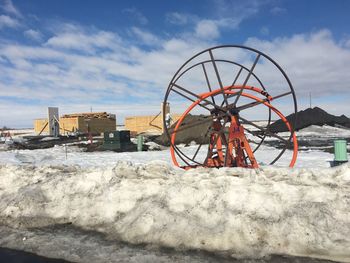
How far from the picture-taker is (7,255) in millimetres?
5309

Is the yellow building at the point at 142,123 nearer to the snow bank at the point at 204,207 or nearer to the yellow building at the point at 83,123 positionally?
the yellow building at the point at 83,123

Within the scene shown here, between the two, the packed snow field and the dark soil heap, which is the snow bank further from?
the dark soil heap

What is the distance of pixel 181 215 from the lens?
5879 mm

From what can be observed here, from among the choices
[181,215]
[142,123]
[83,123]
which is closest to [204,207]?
[181,215]

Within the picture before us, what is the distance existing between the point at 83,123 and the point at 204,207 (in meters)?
34.8

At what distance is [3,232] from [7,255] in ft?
3.68

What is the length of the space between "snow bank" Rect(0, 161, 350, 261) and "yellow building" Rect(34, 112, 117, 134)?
31180 millimetres

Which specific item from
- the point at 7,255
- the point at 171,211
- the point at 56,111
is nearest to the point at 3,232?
the point at 7,255

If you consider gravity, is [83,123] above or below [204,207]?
above

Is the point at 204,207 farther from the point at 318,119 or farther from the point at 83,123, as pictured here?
the point at 83,123

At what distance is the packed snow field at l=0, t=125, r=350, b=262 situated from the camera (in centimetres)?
514

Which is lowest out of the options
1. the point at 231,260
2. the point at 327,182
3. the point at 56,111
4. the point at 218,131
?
the point at 231,260

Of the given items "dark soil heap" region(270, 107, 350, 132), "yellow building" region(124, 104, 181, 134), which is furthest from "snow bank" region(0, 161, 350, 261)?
"dark soil heap" region(270, 107, 350, 132)

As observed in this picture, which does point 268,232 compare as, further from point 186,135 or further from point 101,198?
point 186,135
